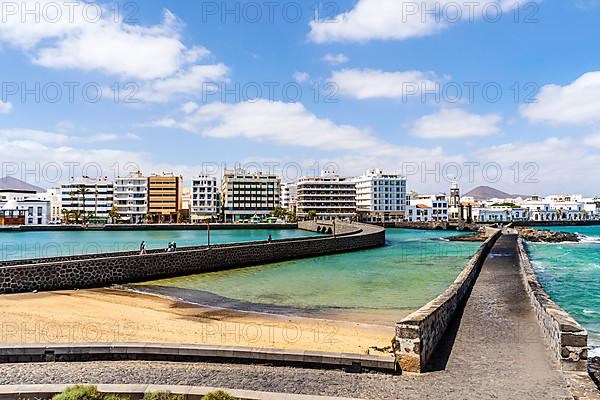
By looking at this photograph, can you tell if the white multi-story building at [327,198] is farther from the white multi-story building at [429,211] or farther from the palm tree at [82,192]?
the palm tree at [82,192]

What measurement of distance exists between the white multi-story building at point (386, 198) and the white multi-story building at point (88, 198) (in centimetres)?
6876

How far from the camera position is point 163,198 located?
4943 inches

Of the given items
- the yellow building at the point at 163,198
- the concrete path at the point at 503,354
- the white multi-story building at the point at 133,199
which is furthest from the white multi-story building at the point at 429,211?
the concrete path at the point at 503,354

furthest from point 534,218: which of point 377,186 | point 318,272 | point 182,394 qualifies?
point 182,394

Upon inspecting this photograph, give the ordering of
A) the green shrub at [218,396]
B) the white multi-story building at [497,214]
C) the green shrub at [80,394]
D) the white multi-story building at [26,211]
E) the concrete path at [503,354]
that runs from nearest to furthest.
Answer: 1. the green shrub at [218,396]
2. the green shrub at [80,394]
3. the concrete path at [503,354]
4. the white multi-story building at [26,211]
5. the white multi-story building at [497,214]

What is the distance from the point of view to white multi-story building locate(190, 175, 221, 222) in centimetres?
12575

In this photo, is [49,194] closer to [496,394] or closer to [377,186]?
[377,186]

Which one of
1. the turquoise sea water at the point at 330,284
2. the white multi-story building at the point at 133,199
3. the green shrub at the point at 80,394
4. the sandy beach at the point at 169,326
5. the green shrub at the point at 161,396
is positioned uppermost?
the white multi-story building at the point at 133,199

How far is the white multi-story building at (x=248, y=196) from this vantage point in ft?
419

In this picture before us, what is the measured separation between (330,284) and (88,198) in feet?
381

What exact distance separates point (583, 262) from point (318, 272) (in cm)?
2428

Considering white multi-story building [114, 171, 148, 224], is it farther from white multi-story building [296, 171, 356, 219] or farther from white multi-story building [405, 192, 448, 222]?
white multi-story building [405, 192, 448, 222]

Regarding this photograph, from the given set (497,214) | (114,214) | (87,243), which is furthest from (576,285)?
(497,214)

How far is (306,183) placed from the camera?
130m
